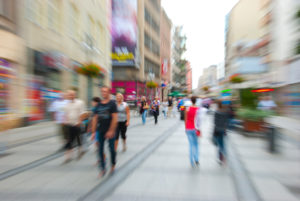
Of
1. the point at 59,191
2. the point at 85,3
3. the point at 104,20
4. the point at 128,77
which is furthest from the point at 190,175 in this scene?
the point at 128,77

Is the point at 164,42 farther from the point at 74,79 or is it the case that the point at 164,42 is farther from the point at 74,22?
the point at 74,79

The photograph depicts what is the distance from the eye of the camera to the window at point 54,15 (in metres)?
13.2

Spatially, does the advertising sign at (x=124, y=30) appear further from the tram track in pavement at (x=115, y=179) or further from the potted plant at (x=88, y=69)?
the tram track in pavement at (x=115, y=179)

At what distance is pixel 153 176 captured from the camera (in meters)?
4.43

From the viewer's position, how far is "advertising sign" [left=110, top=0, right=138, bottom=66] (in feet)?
84.8

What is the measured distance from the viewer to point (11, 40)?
32.7 feet

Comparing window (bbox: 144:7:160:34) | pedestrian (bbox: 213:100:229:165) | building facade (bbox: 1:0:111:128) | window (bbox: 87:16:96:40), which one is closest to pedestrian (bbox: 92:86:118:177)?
pedestrian (bbox: 213:100:229:165)

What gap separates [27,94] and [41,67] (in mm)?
1668

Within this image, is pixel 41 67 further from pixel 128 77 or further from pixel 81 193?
pixel 128 77

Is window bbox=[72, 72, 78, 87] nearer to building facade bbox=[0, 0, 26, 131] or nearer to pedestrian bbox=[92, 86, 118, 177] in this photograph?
building facade bbox=[0, 0, 26, 131]

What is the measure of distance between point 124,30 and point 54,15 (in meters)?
12.9

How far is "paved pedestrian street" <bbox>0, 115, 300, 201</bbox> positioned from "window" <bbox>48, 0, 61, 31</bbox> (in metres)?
8.90

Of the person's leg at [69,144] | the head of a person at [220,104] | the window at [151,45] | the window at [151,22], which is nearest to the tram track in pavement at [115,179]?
the person's leg at [69,144]

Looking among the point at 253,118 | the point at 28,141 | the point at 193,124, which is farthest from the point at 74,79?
the point at 193,124
